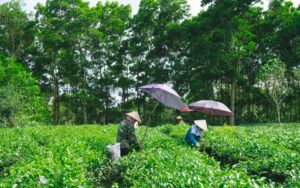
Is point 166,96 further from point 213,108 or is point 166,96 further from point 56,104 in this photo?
point 56,104

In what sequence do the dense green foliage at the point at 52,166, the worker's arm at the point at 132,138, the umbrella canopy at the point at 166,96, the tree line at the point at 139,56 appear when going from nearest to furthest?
the dense green foliage at the point at 52,166, the worker's arm at the point at 132,138, the umbrella canopy at the point at 166,96, the tree line at the point at 139,56

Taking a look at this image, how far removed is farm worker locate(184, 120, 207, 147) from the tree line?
21516 mm

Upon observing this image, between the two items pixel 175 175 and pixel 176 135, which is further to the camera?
pixel 176 135

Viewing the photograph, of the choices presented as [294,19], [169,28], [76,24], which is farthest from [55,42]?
[294,19]

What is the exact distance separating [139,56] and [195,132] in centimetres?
3200

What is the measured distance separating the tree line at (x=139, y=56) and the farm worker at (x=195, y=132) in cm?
2152

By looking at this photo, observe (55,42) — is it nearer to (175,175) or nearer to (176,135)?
(176,135)

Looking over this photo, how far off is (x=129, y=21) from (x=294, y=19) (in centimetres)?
1860

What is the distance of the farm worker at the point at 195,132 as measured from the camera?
9.92 metres

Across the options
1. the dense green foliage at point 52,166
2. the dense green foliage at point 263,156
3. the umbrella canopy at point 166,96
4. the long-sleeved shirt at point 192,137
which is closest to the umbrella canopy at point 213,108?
the dense green foliage at point 263,156

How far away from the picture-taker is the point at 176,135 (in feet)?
47.6

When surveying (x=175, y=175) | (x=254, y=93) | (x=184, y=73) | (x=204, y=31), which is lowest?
(x=175, y=175)

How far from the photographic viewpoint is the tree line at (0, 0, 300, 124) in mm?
33375

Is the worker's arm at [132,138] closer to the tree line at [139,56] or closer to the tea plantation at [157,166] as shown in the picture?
the tea plantation at [157,166]
